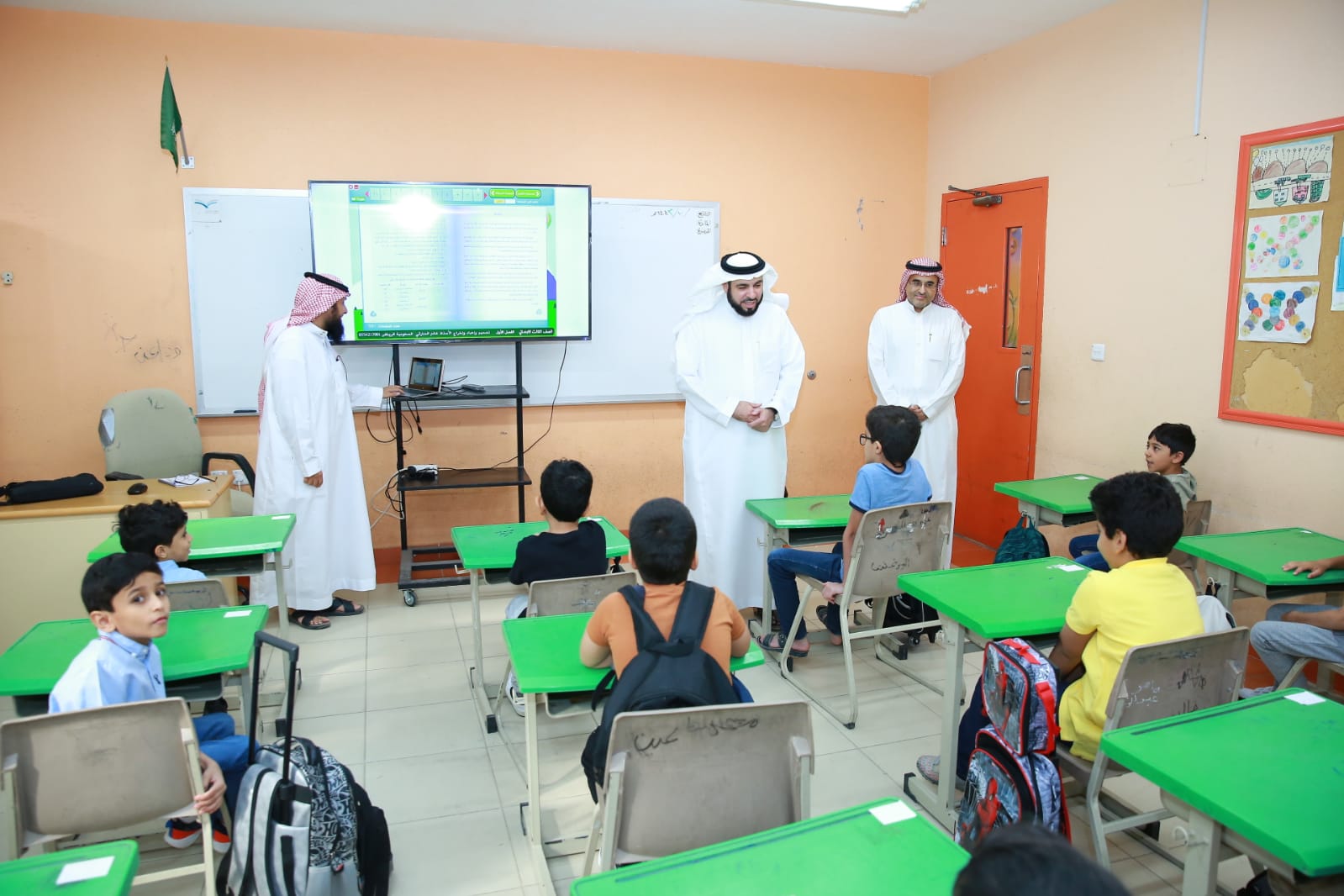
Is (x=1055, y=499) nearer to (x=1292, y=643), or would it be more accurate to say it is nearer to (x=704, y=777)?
(x=1292, y=643)

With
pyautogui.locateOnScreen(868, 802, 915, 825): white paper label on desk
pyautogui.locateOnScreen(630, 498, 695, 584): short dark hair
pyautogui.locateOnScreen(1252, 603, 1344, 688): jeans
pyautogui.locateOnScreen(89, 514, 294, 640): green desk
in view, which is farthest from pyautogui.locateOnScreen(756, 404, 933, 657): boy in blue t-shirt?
pyautogui.locateOnScreen(89, 514, 294, 640): green desk

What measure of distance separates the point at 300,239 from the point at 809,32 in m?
3.13

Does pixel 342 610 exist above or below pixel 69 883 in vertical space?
below

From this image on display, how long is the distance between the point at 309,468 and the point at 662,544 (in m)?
2.89

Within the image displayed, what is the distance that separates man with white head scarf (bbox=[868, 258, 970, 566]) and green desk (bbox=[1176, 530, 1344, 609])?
71.2 inches

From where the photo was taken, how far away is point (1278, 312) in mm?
3777

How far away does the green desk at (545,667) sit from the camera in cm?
207

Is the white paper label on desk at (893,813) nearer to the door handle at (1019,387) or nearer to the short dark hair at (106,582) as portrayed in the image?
the short dark hair at (106,582)

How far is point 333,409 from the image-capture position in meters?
4.50

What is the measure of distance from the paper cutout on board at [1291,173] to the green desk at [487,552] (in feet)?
10.1

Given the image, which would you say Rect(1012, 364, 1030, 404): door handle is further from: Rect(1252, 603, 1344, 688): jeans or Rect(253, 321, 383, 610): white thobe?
Rect(253, 321, 383, 610): white thobe

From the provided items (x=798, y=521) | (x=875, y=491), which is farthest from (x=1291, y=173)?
(x=798, y=521)

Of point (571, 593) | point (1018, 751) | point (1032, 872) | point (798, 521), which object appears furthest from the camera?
point (798, 521)

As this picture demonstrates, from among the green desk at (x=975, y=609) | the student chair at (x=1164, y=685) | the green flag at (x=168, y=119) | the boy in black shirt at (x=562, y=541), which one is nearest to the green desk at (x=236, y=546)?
the boy in black shirt at (x=562, y=541)
